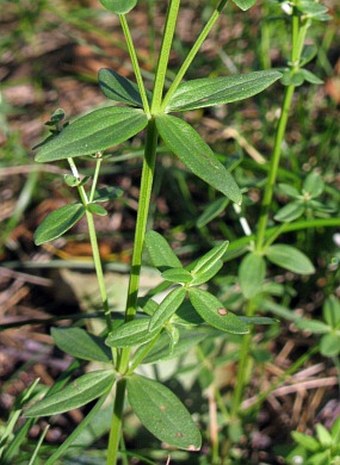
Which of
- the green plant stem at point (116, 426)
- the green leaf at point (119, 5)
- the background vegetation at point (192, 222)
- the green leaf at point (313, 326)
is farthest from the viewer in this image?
the background vegetation at point (192, 222)

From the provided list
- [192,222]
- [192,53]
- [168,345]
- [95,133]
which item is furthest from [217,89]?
[192,222]

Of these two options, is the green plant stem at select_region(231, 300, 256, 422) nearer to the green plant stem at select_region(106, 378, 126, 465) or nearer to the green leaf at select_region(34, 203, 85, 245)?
the green plant stem at select_region(106, 378, 126, 465)

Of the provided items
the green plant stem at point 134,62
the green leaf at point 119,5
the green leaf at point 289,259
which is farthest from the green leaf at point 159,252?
the green leaf at point 289,259

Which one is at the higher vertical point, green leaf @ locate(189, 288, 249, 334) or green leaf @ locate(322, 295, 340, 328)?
green leaf @ locate(189, 288, 249, 334)

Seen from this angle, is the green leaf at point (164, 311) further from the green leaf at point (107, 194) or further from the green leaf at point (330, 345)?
the green leaf at point (330, 345)

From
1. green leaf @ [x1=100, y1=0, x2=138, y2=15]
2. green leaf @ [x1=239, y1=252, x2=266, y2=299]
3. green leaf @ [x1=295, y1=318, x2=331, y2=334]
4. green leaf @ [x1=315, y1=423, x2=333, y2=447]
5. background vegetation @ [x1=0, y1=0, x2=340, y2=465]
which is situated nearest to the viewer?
green leaf @ [x1=100, y1=0, x2=138, y2=15]

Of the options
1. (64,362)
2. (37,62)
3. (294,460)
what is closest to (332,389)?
(294,460)

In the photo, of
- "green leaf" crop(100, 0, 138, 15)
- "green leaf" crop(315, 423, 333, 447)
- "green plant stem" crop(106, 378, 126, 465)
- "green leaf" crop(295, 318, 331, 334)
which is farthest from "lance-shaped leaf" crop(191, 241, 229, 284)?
"green leaf" crop(295, 318, 331, 334)
